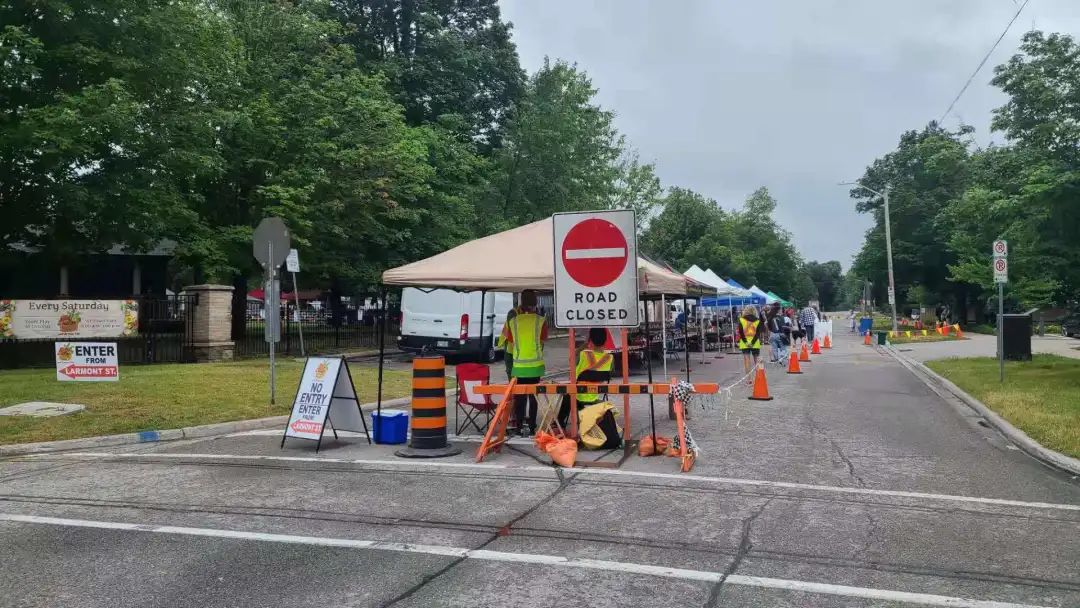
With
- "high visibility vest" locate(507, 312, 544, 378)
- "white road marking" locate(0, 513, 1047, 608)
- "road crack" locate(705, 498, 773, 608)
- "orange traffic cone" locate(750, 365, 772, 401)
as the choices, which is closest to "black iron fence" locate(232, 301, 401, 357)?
"orange traffic cone" locate(750, 365, 772, 401)

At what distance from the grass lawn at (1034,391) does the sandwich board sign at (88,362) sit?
1336 cm

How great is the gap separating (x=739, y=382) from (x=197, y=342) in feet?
43.7

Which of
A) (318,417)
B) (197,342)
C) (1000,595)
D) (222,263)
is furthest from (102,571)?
(222,263)

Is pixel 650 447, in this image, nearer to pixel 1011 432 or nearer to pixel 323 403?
pixel 323 403

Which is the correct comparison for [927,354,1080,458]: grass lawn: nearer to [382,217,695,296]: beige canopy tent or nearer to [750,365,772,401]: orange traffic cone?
[750,365,772,401]: orange traffic cone

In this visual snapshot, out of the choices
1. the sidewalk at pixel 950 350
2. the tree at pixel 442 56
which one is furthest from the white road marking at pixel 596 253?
the tree at pixel 442 56

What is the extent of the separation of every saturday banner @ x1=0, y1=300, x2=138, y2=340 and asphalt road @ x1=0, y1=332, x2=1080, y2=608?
30.6 feet

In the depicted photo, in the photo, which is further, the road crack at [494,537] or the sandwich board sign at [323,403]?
the sandwich board sign at [323,403]

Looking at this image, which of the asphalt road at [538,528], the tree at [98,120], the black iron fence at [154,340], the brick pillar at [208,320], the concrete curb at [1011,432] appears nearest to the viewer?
the asphalt road at [538,528]

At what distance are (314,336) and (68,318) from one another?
30.7 ft

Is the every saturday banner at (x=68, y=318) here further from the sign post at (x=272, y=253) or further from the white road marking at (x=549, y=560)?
the white road marking at (x=549, y=560)

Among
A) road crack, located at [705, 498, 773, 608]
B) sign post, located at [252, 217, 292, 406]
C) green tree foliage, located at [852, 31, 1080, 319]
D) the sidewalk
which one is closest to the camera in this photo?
road crack, located at [705, 498, 773, 608]

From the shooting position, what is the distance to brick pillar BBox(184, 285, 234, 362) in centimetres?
1938

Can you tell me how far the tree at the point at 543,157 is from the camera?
3541cm
